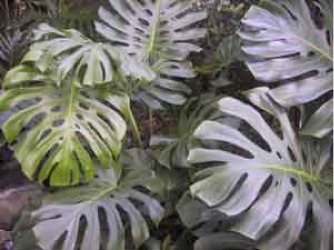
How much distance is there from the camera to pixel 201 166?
1540 mm

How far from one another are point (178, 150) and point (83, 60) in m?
0.35

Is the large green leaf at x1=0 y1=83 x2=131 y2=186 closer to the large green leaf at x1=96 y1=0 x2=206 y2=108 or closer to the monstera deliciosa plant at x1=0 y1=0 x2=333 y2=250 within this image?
the monstera deliciosa plant at x1=0 y1=0 x2=333 y2=250

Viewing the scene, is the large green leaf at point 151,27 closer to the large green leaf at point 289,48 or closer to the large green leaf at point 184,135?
the large green leaf at point 184,135

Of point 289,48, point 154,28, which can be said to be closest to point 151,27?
point 154,28

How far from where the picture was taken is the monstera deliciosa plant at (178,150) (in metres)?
1.27

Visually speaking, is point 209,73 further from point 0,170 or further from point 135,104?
point 0,170

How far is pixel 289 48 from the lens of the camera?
1.48 meters

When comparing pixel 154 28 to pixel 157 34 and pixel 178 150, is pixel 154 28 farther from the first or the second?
pixel 178 150

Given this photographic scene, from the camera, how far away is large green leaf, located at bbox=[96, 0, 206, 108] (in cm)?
174

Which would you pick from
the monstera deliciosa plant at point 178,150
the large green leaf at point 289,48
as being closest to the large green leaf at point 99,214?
the monstera deliciosa plant at point 178,150

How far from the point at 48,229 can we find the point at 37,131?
234 mm

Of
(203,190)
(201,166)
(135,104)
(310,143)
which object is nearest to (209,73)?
(135,104)

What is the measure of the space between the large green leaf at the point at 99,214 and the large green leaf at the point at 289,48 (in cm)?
41

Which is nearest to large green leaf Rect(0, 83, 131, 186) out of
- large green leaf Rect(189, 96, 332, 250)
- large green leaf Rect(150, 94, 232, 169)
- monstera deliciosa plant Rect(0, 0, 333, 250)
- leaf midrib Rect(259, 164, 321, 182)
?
monstera deliciosa plant Rect(0, 0, 333, 250)
